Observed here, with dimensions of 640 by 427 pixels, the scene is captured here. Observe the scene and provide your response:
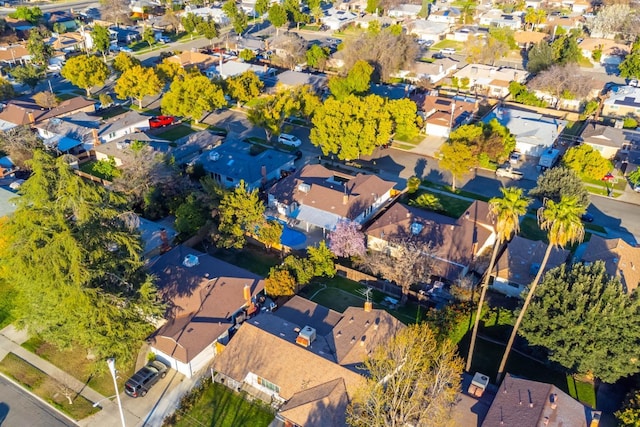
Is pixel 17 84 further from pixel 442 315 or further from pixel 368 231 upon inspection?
pixel 442 315

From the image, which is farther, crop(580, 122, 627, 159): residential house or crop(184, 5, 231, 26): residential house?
crop(184, 5, 231, 26): residential house

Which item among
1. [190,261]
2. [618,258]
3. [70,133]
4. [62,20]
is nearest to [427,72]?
[618,258]

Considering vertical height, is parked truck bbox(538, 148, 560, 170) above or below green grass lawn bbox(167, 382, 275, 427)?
above

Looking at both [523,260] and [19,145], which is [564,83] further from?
[19,145]

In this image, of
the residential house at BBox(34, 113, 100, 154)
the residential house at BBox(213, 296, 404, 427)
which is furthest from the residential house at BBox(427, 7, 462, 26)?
the residential house at BBox(213, 296, 404, 427)

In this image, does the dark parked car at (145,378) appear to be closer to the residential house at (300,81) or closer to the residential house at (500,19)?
the residential house at (300,81)

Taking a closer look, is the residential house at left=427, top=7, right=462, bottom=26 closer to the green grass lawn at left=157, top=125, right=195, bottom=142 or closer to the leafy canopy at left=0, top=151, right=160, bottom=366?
the green grass lawn at left=157, top=125, right=195, bottom=142
